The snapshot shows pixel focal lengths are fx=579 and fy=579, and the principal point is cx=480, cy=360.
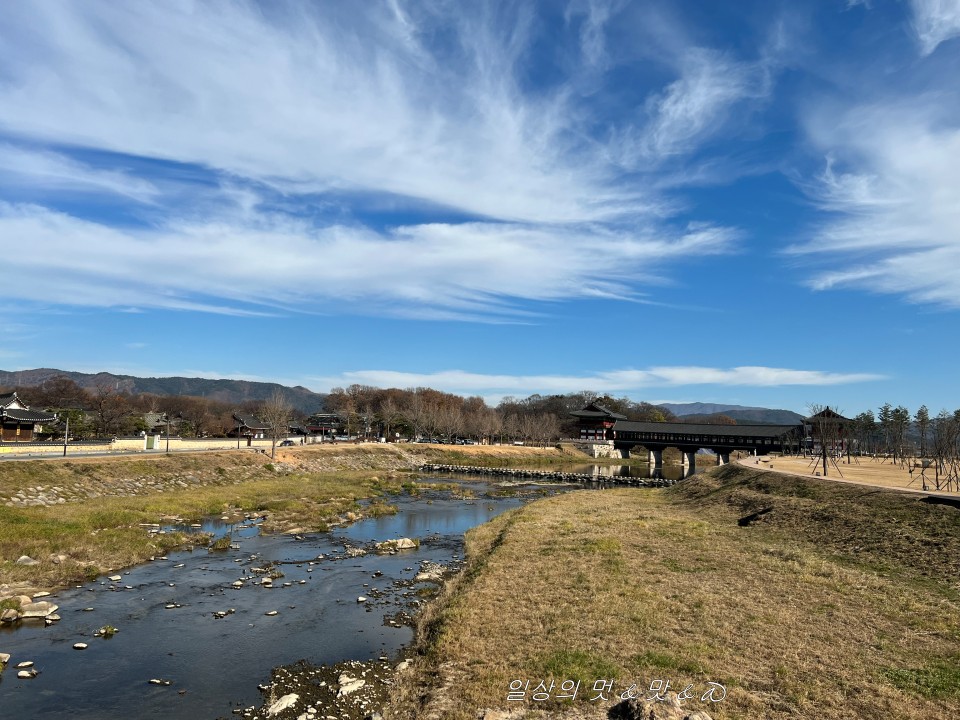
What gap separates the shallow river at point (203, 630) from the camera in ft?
38.8

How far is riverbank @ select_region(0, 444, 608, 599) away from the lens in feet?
68.7

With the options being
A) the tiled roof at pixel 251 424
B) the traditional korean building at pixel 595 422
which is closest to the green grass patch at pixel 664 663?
the tiled roof at pixel 251 424

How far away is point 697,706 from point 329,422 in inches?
6412

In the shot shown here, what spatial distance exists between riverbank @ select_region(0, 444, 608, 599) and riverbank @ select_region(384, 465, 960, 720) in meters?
13.0

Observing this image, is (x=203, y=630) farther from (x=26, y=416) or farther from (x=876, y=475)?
(x=26, y=416)

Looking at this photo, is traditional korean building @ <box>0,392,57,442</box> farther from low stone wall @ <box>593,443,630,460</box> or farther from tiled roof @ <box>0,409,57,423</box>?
low stone wall @ <box>593,443,630,460</box>

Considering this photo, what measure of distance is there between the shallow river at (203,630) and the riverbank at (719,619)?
8.29 feet

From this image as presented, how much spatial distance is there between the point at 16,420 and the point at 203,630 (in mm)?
63709

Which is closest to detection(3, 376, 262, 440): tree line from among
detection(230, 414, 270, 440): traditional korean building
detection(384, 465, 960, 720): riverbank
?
detection(230, 414, 270, 440): traditional korean building

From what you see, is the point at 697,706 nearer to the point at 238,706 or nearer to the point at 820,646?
the point at 820,646

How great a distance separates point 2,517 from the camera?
2488cm

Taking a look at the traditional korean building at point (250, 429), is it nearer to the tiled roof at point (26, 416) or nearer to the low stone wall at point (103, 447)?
the low stone wall at point (103, 447)

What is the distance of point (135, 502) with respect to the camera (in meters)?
33.1

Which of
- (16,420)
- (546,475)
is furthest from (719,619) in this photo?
(16,420)
